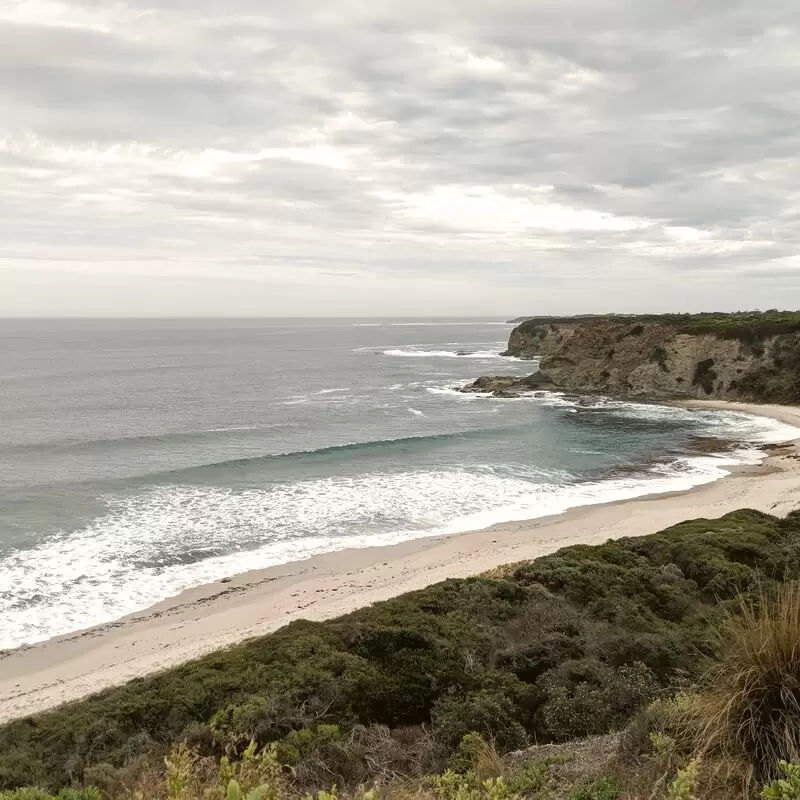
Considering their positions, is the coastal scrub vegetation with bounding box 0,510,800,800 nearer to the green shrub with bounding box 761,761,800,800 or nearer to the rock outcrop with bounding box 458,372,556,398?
the green shrub with bounding box 761,761,800,800

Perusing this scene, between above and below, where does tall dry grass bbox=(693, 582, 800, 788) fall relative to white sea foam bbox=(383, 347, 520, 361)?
below

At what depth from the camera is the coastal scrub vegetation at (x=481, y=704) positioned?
15.0ft

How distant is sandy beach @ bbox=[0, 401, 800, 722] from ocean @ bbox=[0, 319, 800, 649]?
4.10 ft

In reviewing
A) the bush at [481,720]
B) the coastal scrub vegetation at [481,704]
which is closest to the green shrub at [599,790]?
the coastal scrub vegetation at [481,704]

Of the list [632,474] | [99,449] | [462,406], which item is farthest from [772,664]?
[462,406]

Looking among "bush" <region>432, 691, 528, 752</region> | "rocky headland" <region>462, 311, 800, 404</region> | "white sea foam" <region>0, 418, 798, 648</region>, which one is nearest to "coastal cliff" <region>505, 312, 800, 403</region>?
"rocky headland" <region>462, 311, 800, 404</region>

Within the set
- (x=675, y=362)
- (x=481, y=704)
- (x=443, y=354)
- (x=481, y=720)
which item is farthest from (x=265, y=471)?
(x=443, y=354)

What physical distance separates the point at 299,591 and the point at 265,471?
16.6m

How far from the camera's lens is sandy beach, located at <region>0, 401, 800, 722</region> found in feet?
47.1

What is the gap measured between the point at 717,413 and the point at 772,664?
56.1m

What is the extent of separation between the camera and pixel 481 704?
8.41 meters

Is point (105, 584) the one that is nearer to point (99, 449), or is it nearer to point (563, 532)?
point (563, 532)

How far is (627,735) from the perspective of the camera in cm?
564

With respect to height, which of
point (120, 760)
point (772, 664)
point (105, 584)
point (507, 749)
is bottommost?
point (105, 584)
